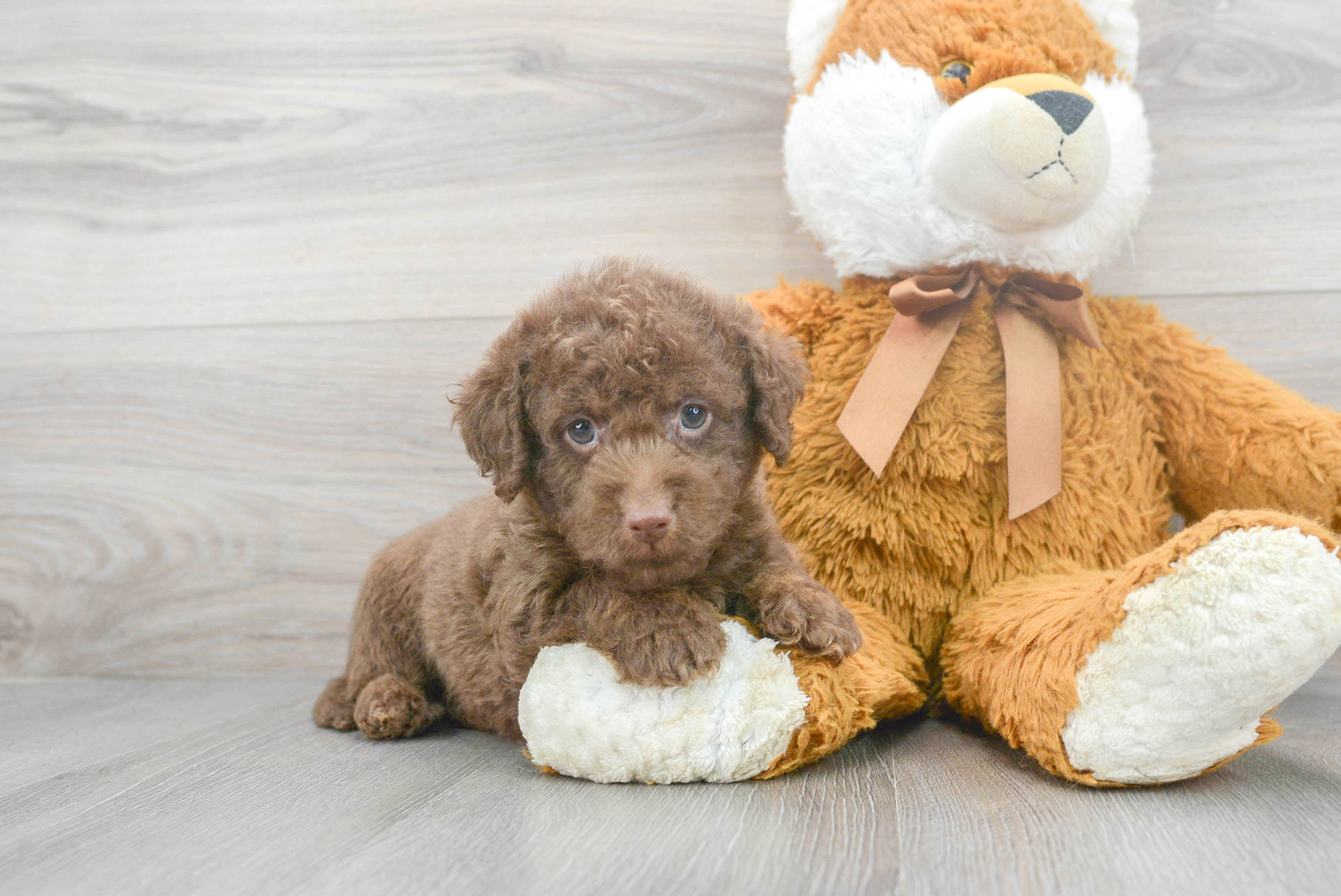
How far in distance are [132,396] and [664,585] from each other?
1426mm

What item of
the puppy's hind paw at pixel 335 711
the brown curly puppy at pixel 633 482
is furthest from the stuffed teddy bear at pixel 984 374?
the puppy's hind paw at pixel 335 711

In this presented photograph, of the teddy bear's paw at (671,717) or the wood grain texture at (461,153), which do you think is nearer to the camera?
the teddy bear's paw at (671,717)

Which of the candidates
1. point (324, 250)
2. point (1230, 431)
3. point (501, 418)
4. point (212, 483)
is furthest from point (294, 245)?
point (1230, 431)

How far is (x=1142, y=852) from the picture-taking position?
2.85ft

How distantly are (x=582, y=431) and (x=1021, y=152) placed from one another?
2.24 feet

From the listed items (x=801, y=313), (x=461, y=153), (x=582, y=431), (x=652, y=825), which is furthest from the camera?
(x=461, y=153)

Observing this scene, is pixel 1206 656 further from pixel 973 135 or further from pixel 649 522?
pixel 973 135

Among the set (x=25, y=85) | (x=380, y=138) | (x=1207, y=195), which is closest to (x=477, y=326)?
(x=380, y=138)

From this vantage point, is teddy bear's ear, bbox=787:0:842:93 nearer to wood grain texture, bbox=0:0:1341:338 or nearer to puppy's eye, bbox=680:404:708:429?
wood grain texture, bbox=0:0:1341:338

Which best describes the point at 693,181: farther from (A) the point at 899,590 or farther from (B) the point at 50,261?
(B) the point at 50,261

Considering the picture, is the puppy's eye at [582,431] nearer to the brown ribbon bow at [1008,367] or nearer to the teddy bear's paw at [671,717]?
the teddy bear's paw at [671,717]

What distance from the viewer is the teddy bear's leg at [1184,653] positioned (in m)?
0.95

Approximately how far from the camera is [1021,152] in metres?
1.23

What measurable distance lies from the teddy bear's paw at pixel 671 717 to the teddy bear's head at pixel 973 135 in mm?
663
